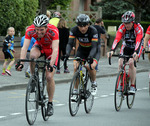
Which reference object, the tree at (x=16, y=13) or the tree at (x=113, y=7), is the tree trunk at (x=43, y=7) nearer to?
the tree at (x=16, y=13)

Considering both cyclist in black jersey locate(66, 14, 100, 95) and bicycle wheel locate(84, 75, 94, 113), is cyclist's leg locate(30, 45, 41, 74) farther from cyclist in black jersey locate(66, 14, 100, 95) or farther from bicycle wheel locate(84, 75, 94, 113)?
bicycle wheel locate(84, 75, 94, 113)

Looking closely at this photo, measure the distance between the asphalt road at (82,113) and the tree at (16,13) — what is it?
24.6 feet

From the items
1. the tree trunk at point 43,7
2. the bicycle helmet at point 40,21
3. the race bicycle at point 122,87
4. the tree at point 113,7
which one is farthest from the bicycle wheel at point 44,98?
the tree at point 113,7

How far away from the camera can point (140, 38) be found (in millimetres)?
9578

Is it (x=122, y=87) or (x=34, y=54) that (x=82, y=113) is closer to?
(x=122, y=87)

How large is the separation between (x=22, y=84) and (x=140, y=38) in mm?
4440

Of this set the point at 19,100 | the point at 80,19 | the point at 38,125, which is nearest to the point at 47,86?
the point at 38,125

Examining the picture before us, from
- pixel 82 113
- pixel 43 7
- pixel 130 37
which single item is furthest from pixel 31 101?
pixel 43 7

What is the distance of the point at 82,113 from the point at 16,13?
11515 millimetres

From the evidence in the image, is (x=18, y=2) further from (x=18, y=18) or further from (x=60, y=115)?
(x=60, y=115)

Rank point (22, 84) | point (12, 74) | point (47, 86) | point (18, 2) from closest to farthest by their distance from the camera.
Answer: point (47, 86) < point (22, 84) < point (12, 74) < point (18, 2)

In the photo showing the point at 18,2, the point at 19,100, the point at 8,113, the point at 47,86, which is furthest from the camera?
the point at 18,2


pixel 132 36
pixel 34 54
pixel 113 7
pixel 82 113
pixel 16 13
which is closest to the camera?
pixel 34 54

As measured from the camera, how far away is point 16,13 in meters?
19.7
